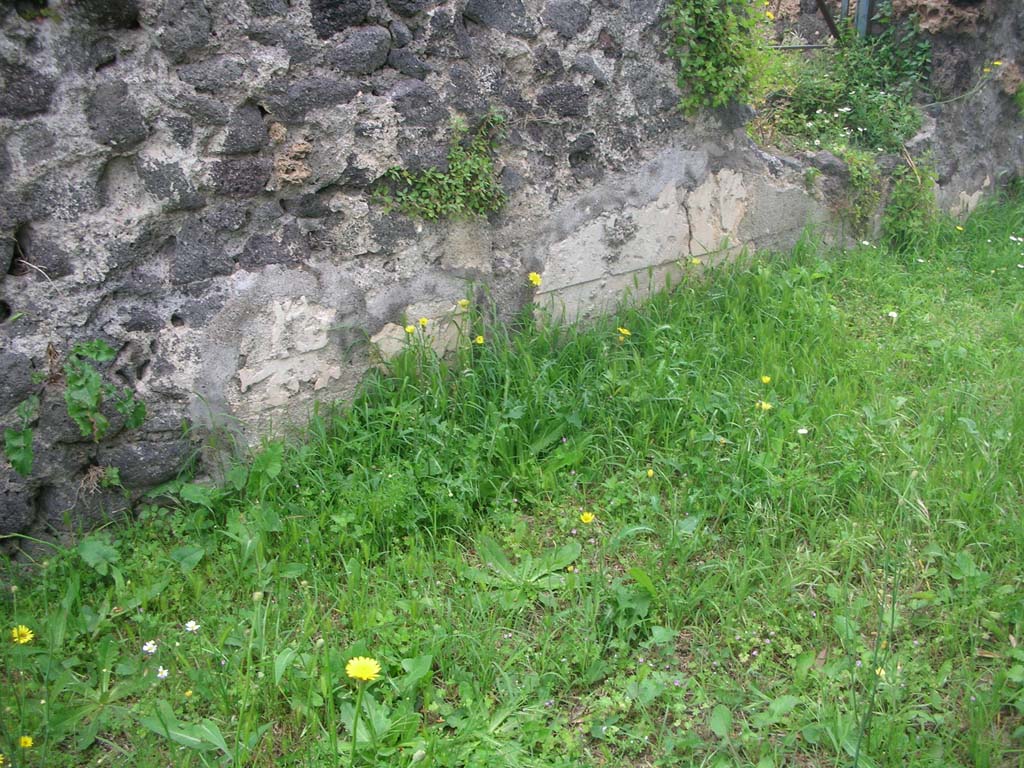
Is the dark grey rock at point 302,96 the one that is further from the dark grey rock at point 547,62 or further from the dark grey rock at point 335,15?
the dark grey rock at point 547,62

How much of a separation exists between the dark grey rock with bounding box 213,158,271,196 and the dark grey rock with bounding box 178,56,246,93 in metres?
0.22

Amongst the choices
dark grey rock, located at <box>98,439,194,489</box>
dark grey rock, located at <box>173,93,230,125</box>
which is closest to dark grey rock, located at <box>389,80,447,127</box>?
dark grey rock, located at <box>173,93,230,125</box>

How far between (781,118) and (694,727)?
3690 mm

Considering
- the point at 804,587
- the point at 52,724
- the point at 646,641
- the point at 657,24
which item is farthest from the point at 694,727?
the point at 657,24

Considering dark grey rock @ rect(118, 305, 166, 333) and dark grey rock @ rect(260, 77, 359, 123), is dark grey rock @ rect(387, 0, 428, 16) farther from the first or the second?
dark grey rock @ rect(118, 305, 166, 333)

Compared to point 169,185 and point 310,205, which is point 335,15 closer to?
point 310,205

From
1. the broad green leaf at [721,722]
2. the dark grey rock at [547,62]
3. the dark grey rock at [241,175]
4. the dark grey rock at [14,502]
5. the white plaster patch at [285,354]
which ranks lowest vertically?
the broad green leaf at [721,722]

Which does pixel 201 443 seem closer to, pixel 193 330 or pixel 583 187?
pixel 193 330

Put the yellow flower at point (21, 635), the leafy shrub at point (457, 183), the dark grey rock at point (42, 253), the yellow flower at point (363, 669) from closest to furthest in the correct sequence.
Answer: the yellow flower at point (363, 669) < the yellow flower at point (21, 635) < the dark grey rock at point (42, 253) < the leafy shrub at point (457, 183)

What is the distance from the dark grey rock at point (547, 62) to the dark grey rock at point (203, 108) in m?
1.22

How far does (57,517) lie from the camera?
8.62 feet

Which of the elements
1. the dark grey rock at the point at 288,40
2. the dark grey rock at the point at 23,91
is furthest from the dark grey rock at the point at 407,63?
the dark grey rock at the point at 23,91

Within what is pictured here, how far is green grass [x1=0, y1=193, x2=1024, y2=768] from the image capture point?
2.08 meters

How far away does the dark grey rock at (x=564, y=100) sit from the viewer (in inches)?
134
